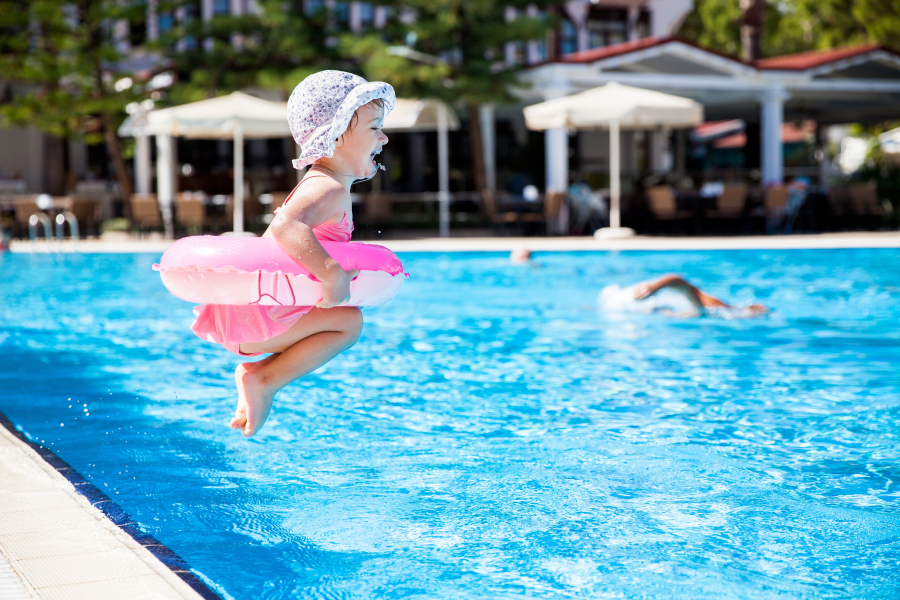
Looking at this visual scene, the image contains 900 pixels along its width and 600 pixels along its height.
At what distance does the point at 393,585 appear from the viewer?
294cm

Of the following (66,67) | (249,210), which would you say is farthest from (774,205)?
(66,67)

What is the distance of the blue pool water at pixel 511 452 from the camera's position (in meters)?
3.07

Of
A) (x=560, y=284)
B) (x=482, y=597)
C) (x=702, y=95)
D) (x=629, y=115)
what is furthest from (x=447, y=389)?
(x=702, y=95)

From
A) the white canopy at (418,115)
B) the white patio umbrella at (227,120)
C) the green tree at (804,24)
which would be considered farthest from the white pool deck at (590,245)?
the green tree at (804,24)

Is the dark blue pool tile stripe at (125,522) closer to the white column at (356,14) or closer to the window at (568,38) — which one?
the white column at (356,14)

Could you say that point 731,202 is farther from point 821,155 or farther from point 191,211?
point 191,211

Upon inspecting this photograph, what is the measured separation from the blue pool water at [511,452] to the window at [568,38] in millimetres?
24223

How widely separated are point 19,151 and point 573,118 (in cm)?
1767

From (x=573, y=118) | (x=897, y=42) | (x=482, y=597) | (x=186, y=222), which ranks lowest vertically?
(x=482, y=597)

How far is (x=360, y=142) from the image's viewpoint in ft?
9.95

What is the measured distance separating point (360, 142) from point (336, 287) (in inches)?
18.6

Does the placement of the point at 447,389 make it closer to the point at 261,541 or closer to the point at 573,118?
the point at 261,541

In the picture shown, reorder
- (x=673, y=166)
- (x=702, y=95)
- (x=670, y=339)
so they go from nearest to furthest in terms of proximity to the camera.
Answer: (x=670, y=339) < (x=702, y=95) < (x=673, y=166)

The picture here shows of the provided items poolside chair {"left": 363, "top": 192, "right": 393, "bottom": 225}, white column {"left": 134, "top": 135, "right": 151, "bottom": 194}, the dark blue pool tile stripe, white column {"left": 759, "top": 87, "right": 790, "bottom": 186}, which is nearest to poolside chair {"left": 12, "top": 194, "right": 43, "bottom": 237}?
white column {"left": 134, "top": 135, "right": 151, "bottom": 194}
